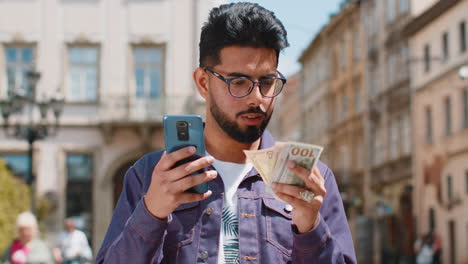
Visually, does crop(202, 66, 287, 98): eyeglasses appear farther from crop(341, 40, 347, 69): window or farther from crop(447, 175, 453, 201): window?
crop(341, 40, 347, 69): window

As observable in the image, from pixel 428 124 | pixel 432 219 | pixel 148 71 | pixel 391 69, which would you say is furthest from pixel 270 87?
pixel 391 69

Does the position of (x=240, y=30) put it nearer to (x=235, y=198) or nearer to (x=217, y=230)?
(x=235, y=198)

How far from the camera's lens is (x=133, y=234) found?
109 inches

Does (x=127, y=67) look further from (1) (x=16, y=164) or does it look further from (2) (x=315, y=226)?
(2) (x=315, y=226)

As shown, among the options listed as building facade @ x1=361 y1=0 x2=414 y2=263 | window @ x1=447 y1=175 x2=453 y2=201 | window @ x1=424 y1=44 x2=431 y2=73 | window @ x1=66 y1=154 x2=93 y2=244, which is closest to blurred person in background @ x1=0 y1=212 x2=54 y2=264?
window @ x1=66 y1=154 x2=93 y2=244

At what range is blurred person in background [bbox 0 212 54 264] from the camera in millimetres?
9258

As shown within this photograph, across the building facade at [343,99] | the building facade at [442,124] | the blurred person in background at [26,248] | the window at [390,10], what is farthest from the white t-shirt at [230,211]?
the building facade at [343,99]

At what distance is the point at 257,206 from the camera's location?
2945 millimetres

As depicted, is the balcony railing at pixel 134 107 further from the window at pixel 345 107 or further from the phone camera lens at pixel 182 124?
the phone camera lens at pixel 182 124

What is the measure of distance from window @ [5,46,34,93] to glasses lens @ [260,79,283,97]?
24.7 metres

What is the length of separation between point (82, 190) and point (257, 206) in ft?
80.8

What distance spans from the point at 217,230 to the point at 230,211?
0.09 metres

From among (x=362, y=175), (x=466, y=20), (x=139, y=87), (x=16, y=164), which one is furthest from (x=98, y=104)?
(x=362, y=175)

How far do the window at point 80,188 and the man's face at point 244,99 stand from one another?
79.6 feet
